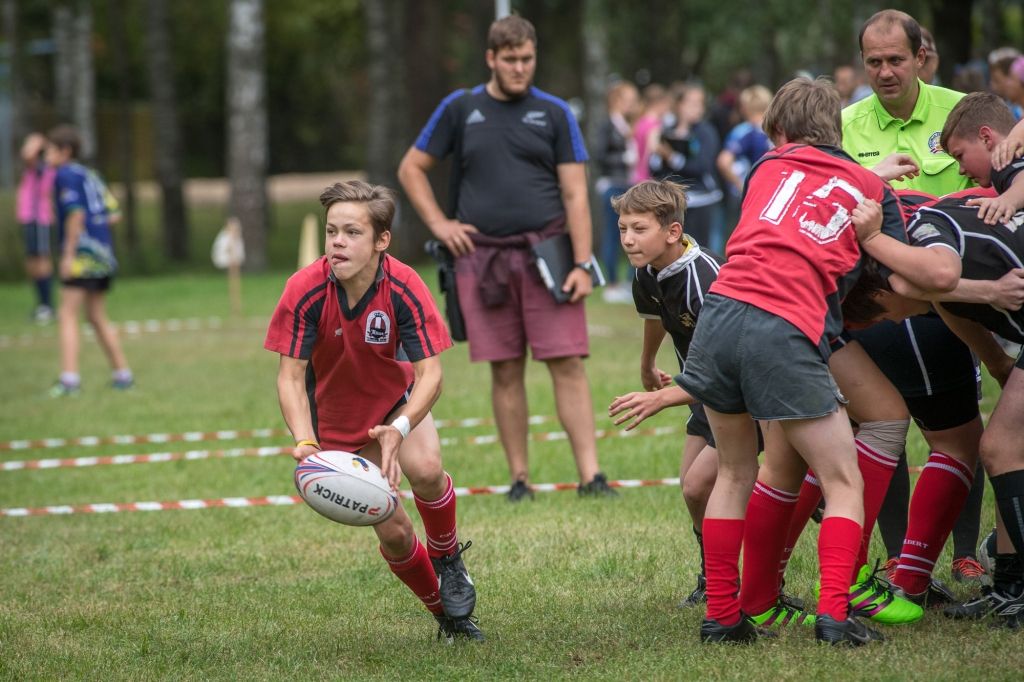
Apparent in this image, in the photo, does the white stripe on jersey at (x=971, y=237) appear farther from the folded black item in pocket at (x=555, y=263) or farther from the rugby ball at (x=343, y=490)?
the folded black item in pocket at (x=555, y=263)

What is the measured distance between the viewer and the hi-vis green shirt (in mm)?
5797

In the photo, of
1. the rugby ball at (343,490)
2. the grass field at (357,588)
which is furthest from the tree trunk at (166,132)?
the rugby ball at (343,490)

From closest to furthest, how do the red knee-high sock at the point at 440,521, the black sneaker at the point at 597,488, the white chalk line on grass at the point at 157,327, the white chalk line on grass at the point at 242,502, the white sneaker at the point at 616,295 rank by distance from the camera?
the red knee-high sock at the point at 440,521, the black sneaker at the point at 597,488, the white chalk line on grass at the point at 242,502, the white chalk line on grass at the point at 157,327, the white sneaker at the point at 616,295

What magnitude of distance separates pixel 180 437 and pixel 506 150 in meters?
3.94

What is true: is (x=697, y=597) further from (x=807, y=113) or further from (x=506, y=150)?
(x=506, y=150)

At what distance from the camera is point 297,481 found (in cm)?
476

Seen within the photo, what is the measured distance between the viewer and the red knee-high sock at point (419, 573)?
525 cm

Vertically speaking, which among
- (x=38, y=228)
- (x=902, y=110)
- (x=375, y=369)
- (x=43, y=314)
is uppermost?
(x=902, y=110)

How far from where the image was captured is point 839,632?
4.66 metres

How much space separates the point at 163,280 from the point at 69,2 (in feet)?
21.0

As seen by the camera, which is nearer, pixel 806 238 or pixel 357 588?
pixel 806 238

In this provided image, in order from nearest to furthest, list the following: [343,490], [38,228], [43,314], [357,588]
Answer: [343,490] → [357,588] → [38,228] → [43,314]

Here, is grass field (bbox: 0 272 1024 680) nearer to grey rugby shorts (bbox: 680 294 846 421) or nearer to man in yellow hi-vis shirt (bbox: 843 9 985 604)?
man in yellow hi-vis shirt (bbox: 843 9 985 604)

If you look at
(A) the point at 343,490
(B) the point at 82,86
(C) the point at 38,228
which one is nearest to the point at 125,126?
(B) the point at 82,86
